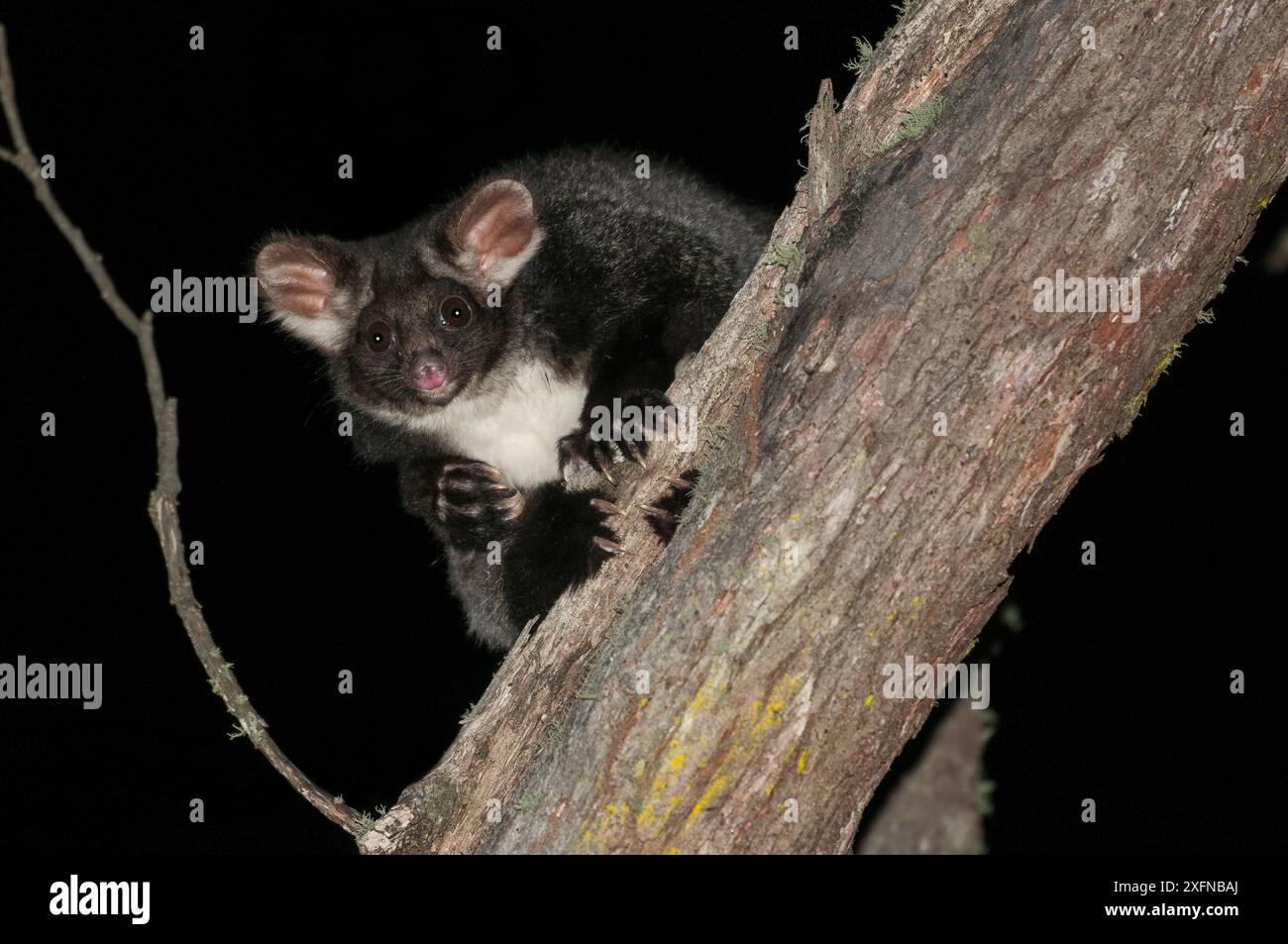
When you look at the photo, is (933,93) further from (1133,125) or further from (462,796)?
(462,796)

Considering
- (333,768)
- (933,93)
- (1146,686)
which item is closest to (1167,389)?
(1146,686)
